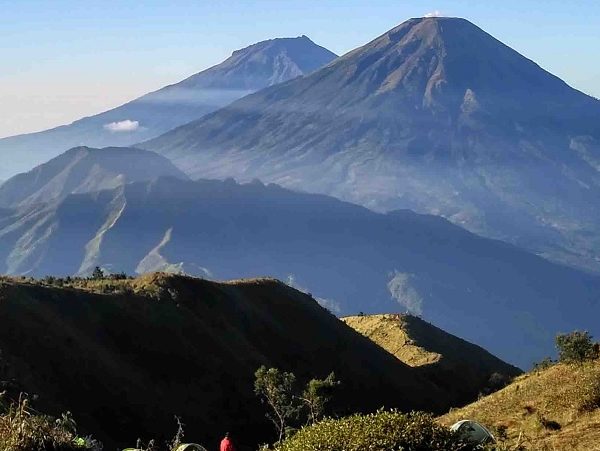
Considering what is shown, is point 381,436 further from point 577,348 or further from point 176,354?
point 176,354

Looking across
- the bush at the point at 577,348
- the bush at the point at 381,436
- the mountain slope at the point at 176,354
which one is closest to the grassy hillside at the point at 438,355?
the mountain slope at the point at 176,354

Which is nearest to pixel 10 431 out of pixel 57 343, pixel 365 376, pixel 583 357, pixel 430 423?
pixel 430 423

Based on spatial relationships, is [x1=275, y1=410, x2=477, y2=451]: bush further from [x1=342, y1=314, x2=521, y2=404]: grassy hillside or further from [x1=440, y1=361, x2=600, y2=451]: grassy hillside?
[x1=342, y1=314, x2=521, y2=404]: grassy hillside

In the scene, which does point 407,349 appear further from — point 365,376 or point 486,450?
point 486,450

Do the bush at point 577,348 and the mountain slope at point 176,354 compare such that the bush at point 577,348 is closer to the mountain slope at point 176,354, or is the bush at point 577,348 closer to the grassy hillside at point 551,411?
the grassy hillside at point 551,411

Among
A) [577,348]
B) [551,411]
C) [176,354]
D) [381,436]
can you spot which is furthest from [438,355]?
[381,436]

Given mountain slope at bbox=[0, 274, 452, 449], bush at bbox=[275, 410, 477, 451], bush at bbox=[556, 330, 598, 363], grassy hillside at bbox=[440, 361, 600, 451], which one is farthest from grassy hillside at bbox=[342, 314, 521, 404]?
bush at bbox=[275, 410, 477, 451]
